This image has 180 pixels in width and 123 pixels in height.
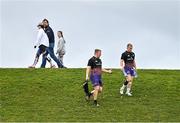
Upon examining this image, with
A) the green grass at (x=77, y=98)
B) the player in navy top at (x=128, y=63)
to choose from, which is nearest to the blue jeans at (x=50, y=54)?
the green grass at (x=77, y=98)

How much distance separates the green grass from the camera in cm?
2414

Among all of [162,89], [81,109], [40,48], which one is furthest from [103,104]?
[40,48]

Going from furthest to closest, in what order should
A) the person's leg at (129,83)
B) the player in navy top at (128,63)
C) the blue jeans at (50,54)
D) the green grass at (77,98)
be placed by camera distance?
the blue jeans at (50,54)
the player in navy top at (128,63)
the person's leg at (129,83)
the green grass at (77,98)

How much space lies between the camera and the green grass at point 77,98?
24141 mm

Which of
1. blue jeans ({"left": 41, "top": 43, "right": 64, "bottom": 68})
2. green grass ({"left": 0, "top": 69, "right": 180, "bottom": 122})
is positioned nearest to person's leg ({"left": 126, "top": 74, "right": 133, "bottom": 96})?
green grass ({"left": 0, "top": 69, "right": 180, "bottom": 122})

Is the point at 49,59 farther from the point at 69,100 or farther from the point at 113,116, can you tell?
the point at 113,116

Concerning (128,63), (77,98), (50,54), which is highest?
(50,54)

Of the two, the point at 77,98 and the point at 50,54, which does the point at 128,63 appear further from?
the point at 50,54

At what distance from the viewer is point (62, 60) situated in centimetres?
3616

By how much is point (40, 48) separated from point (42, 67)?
1023mm

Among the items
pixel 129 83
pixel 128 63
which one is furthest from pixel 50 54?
pixel 129 83

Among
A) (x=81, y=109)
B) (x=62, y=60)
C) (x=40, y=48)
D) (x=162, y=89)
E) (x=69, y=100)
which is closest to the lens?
(x=81, y=109)

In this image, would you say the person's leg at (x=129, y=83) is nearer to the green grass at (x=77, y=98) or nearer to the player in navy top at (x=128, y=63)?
the player in navy top at (x=128, y=63)

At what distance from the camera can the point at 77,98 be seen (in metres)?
27.1
